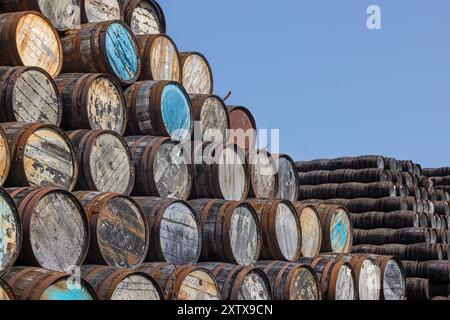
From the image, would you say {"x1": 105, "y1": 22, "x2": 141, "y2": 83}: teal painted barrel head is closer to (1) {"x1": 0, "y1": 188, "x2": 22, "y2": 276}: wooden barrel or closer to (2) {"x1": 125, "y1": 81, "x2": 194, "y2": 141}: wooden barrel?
(2) {"x1": 125, "y1": 81, "x2": 194, "y2": 141}: wooden barrel

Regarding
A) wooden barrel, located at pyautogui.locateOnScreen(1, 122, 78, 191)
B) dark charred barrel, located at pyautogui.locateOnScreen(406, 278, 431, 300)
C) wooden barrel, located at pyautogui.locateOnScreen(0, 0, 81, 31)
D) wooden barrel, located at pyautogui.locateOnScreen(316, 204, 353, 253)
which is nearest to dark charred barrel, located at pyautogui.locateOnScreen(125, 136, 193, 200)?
wooden barrel, located at pyautogui.locateOnScreen(1, 122, 78, 191)

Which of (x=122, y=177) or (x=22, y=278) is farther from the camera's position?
(x=122, y=177)

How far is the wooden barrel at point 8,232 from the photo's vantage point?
199 inches

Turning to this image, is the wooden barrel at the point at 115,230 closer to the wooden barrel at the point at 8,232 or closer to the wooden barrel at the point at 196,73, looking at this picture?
the wooden barrel at the point at 8,232

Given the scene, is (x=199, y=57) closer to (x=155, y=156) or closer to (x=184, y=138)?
(x=184, y=138)

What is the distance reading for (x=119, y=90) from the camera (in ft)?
23.0

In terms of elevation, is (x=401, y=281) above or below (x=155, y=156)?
below

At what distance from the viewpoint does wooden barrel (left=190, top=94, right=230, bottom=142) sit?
794cm

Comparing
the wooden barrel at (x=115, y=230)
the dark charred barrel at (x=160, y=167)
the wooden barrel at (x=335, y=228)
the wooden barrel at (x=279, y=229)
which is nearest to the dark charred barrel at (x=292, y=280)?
the wooden barrel at (x=279, y=229)

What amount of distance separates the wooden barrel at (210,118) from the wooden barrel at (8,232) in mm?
2966

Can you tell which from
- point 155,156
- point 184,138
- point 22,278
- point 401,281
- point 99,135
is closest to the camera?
point 22,278
